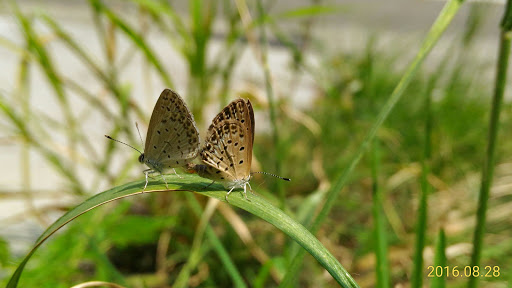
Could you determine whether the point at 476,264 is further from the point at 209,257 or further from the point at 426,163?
the point at 209,257

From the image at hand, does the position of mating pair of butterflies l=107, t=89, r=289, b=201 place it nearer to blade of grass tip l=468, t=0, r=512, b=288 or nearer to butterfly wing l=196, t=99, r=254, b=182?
butterfly wing l=196, t=99, r=254, b=182

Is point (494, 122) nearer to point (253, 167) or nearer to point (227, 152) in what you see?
point (227, 152)

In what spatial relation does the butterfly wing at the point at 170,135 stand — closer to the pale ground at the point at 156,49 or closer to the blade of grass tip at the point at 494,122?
the blade of grass tip at the point at 494,122

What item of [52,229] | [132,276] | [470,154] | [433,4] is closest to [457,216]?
[470,154]

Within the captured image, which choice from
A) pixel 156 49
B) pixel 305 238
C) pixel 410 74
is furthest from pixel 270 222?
pixel 156 49

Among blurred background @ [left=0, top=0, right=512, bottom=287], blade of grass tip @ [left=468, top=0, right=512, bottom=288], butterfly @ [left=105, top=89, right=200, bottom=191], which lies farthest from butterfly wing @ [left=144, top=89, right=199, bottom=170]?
blade of grass tip @ [left=468, top=0, right=512, bottom=288]
